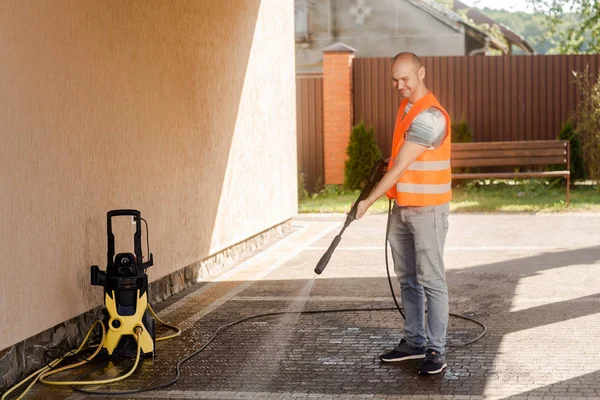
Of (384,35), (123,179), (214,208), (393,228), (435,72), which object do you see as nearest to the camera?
(393,228)

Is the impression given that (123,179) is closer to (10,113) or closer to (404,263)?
(10,113)

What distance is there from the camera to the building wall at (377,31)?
101 ft

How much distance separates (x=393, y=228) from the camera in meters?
6.40

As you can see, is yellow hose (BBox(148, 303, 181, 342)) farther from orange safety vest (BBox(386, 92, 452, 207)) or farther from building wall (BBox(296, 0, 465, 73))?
building wall (BBox(296, 0, 465, 73))

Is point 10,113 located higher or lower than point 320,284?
higher

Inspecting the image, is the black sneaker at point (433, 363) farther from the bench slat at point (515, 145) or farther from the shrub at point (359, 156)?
the shrub at point (359, 156)

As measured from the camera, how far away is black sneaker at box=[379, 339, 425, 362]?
6418 millimetres

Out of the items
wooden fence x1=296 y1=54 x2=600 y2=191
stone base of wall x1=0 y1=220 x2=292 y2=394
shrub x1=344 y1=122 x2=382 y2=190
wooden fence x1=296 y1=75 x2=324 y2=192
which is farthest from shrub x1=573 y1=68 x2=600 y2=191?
stone base of wall x1=0 y1=220 x2=292 y2=394

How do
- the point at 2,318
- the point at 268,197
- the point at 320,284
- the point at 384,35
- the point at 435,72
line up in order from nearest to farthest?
the point at 2,318 → the point at 320,284 → the point at 268,197 → the point at 435,72 → the point at 384,35

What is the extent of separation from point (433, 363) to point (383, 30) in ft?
85.2

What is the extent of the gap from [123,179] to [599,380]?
389cm

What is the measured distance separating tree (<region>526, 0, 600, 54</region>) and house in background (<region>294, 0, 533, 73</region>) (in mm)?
2707

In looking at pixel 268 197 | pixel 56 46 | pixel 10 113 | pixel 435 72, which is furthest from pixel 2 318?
pixel 435 72

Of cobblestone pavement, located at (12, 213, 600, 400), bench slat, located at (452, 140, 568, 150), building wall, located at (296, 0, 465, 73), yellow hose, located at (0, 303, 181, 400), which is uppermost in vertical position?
building wall, located at (296, 0, 465, 73)
